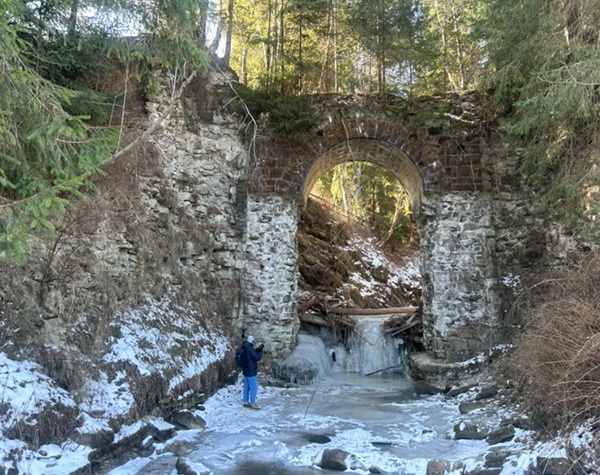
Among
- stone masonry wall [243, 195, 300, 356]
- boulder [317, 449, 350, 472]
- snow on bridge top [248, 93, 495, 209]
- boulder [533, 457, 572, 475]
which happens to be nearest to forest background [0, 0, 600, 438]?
snow on bridge top [248, 93, 495, 209]

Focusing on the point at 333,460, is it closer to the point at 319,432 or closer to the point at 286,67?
the point at 319,432

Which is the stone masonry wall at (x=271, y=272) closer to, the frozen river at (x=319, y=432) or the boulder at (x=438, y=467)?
the frozen river at (x=319, y=432)

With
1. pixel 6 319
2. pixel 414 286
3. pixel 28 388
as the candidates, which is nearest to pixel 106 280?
pixel 6 319

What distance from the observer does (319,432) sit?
22.8 ft

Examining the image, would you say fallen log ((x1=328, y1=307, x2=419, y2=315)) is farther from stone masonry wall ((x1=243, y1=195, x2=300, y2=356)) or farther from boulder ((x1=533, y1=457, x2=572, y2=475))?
boulder ((x1=533, y1=457, x2=572, y2=475))

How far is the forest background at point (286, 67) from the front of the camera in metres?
5.14

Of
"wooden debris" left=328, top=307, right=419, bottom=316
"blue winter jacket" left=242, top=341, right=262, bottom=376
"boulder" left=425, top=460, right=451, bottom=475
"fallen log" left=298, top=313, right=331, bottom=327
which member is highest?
"wooden debris" left=328, top=307, right=419, bottom=316

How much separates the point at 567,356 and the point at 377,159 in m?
7.73

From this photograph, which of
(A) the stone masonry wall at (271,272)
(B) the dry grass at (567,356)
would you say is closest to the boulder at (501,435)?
(B) the dry grass at (567,356)

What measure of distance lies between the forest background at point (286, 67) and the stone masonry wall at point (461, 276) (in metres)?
1.40

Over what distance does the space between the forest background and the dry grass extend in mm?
1953

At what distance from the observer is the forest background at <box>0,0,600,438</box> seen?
16.9 ft

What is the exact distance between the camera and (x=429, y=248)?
35.2 feet

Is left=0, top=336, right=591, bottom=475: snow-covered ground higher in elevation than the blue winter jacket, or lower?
lower
